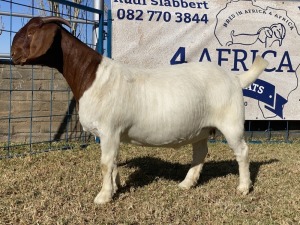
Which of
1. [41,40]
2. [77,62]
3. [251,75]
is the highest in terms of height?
[41,40]

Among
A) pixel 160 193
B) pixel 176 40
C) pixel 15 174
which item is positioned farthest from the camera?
pixel 176 40

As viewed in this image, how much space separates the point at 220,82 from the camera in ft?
12.4

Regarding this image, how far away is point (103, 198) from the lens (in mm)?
3500

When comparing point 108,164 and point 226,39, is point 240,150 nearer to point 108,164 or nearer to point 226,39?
point 108,164

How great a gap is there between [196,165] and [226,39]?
3157mm

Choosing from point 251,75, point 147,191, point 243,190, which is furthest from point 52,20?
point 243,190

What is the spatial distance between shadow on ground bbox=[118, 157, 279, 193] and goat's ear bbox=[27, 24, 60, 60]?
5.24ft

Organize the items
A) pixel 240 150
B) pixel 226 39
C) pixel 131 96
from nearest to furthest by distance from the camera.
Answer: pixel 131 96 < pixel 240 150 < pixel 226 39

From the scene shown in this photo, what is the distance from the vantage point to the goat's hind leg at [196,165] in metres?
4.11

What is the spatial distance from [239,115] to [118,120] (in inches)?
48.1

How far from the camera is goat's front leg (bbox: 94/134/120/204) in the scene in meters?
3.39

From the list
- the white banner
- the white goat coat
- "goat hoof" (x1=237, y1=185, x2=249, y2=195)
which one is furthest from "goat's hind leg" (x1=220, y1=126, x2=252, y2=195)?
the white banner

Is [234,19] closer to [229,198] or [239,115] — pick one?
[239,115]

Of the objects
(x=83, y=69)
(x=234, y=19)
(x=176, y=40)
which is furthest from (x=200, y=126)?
(x=234, y=19)
